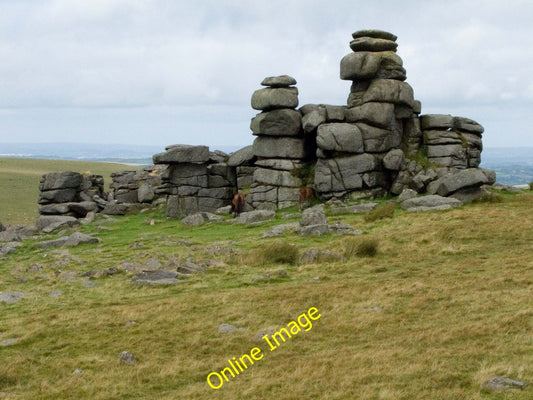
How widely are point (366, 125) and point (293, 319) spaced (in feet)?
95.4

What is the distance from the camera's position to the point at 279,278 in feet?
80.7

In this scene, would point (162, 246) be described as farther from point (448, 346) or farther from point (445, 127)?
point (445, 127)

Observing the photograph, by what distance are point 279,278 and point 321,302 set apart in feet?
14.0

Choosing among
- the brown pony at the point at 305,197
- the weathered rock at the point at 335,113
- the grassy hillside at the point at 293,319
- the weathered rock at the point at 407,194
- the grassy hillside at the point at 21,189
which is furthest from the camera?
the grassy hillside at the point at 21,189

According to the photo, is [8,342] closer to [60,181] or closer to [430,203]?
[430,203]

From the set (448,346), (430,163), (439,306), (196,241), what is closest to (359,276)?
(439,306)

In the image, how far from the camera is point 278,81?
47094 millimetres

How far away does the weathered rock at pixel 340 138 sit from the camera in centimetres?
4488

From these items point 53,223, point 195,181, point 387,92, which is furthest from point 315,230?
point 53,223

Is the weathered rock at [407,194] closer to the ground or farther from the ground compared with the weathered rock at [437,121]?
closer to the ground

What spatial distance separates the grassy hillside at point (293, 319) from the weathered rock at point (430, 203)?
19.4ft

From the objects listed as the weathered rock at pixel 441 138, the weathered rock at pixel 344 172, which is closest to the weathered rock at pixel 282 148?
the weathered rock at pixel 344 172

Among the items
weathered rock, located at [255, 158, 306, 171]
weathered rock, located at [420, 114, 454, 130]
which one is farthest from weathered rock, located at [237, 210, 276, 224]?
weathered rock, located at [420, 114, 454, 130]

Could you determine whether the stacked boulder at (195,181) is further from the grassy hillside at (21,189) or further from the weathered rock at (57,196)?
the grassy hillside at (21,189)
